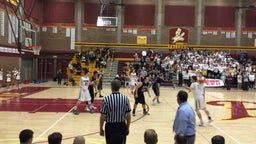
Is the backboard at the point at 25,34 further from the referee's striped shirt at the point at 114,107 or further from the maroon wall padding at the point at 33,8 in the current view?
the referee's striped shirt at the point at 114,107

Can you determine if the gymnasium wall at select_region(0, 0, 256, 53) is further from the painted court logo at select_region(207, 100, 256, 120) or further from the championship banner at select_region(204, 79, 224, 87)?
the painted court logo at select_region(207, 100, 256, 120)

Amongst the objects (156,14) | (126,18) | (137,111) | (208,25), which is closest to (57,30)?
(126,18)

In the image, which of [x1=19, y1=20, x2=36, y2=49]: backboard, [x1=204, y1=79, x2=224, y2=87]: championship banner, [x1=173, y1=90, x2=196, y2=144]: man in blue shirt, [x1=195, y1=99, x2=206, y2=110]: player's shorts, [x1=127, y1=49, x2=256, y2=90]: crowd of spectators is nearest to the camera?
[x1=173, y1=90, x2=196, y2=144]: man in blue shirt

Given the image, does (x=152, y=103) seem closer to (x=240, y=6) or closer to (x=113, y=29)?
(x=113, y=29)

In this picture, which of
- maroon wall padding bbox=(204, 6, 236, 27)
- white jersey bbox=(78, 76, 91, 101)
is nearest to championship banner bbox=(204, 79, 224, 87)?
maroon wall padding bbox=(204, 6, 236, 27)

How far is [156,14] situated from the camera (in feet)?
142

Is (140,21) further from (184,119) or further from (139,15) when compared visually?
(184,119)

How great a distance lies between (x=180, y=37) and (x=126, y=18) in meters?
6.29

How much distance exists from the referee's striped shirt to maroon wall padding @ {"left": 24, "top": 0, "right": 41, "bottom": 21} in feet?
104

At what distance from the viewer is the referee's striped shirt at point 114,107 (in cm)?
731

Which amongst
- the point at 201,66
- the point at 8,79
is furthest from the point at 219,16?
the point at 8,79

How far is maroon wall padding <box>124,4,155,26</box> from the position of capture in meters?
43.2

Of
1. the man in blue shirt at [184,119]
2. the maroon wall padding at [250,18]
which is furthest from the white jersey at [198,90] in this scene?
the maroon wall padding at [250,18]

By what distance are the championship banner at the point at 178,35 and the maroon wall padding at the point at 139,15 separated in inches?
93.4
